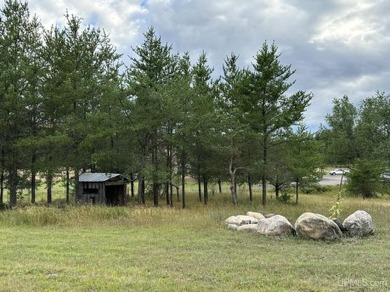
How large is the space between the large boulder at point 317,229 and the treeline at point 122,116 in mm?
9623

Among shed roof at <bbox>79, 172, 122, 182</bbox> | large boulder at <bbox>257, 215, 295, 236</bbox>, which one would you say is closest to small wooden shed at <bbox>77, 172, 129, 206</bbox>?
shed roof at <bbox>79, 172, 122, 182</bbox>

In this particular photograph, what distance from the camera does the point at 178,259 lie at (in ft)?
22.3

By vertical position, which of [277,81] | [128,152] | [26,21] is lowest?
[128,152]

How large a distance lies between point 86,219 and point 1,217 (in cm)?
314

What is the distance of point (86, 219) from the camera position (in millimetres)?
12477

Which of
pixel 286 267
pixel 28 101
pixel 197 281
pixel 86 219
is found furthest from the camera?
pixel 28 101

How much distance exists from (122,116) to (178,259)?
41.7ft

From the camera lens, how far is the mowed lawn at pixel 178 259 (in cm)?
504

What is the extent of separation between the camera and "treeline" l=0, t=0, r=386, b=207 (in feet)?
56.7

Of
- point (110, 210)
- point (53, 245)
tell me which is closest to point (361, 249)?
point (53, 245)

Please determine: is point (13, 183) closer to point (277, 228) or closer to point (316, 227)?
point (277, 228)

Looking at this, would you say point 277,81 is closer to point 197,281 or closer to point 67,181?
point 67,181

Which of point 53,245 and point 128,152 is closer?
point 53,245

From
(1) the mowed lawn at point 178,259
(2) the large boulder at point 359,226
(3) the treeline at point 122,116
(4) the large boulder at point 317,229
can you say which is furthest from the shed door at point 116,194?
(2) the large boulder at point 359,226
